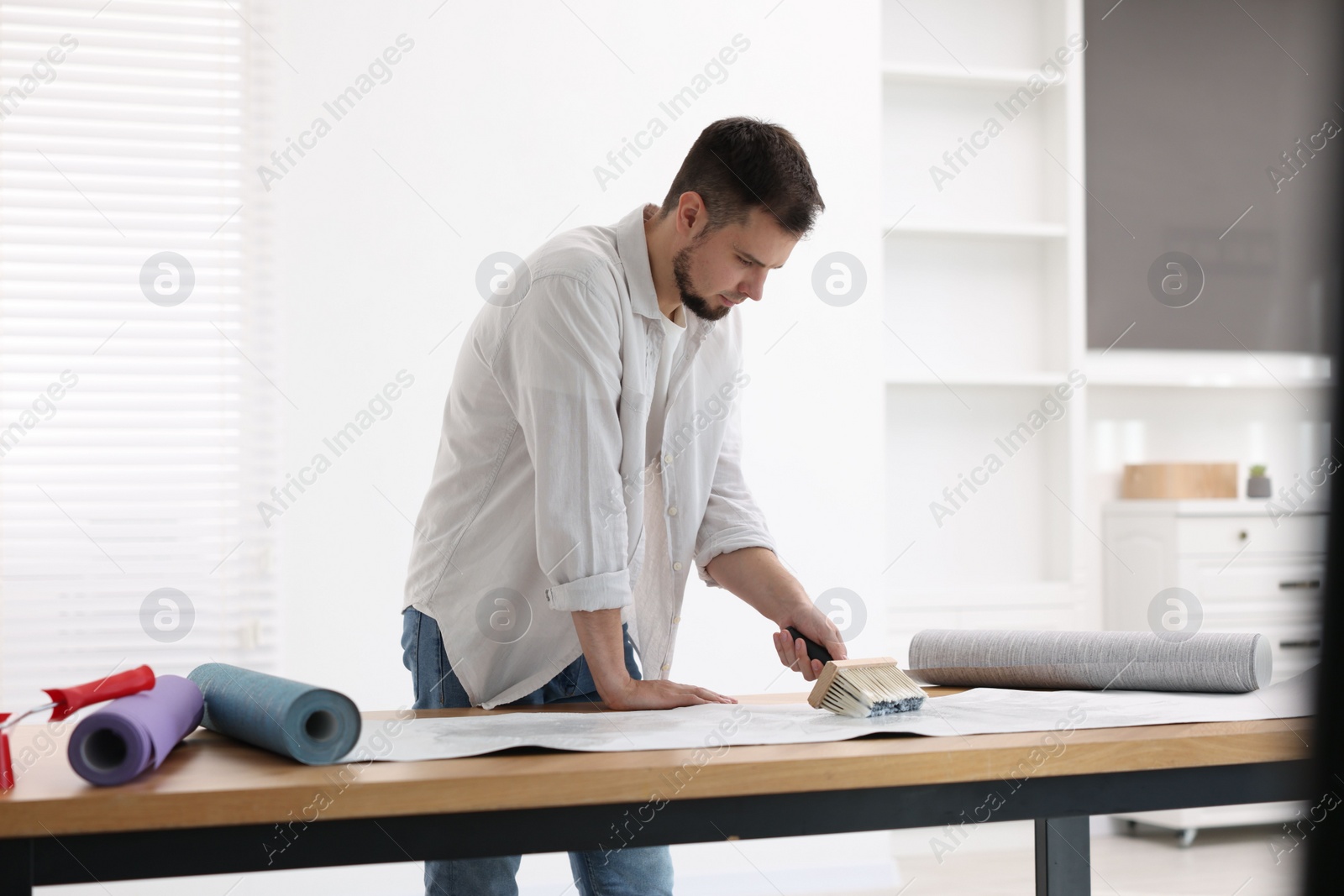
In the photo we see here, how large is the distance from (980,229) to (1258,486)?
1279 millimetres

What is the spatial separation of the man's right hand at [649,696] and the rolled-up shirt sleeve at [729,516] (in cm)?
38

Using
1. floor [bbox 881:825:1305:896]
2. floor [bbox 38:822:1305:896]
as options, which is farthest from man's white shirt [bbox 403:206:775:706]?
floor [bbox 881:825:1305:896]

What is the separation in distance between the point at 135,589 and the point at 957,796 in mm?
2374

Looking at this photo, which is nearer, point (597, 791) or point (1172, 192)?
point (597, 791)

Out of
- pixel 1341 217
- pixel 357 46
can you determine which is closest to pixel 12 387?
pixel 357 46

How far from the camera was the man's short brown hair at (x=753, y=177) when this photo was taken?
1.49 metres

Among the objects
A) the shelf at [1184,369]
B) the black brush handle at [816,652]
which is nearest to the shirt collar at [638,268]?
the black brush handle at [816,652]

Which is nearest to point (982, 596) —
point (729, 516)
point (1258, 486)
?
point (1258, 486)

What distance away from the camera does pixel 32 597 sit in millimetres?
2689

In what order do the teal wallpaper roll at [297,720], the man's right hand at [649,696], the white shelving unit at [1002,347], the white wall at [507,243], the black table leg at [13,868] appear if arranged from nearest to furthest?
the black table leg at [13,868] → the teal wallpaper roll at [297,720] → the man's right hand at [649,696] → the white wall at [507,243] → the white shelving unit at [1002,347]

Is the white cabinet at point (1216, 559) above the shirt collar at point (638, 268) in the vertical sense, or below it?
below

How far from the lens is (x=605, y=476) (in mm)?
1314

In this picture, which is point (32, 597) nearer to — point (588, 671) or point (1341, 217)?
point (588, 671)

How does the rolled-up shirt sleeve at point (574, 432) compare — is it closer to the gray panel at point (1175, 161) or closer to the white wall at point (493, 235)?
the white wall at point (493, 235)
